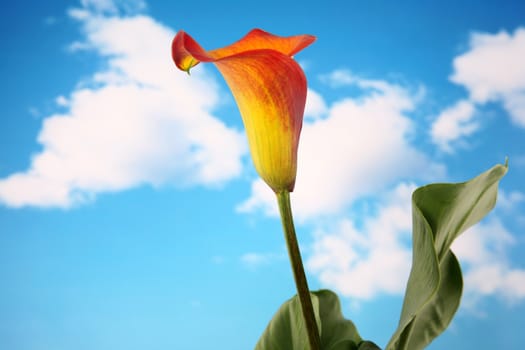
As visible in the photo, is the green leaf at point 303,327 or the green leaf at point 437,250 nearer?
the green leaf at point 437,250

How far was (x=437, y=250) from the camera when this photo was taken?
47 cm

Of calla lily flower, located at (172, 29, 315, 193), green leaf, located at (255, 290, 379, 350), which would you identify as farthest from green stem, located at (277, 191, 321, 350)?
green leaf, located at (255, 290, 379, 350)

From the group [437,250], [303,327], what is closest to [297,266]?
[437,250]

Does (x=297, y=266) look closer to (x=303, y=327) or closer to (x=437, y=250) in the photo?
(x=437, y=250)

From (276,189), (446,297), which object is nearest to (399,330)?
(446,297)

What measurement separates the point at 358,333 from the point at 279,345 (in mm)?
102

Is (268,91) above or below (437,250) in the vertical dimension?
above

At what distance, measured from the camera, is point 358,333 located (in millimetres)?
659

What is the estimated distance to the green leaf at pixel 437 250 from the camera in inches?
17.3

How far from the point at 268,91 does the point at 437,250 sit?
194mm

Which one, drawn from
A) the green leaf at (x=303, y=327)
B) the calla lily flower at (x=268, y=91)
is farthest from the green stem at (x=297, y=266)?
the green leaf at (x=303, y=327)

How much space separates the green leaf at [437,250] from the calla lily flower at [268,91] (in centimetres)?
12

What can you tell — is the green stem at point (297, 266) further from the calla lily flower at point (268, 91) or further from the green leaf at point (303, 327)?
the green leaf at point (303, 327)

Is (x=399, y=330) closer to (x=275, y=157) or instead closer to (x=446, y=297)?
(x=446, y=297)
